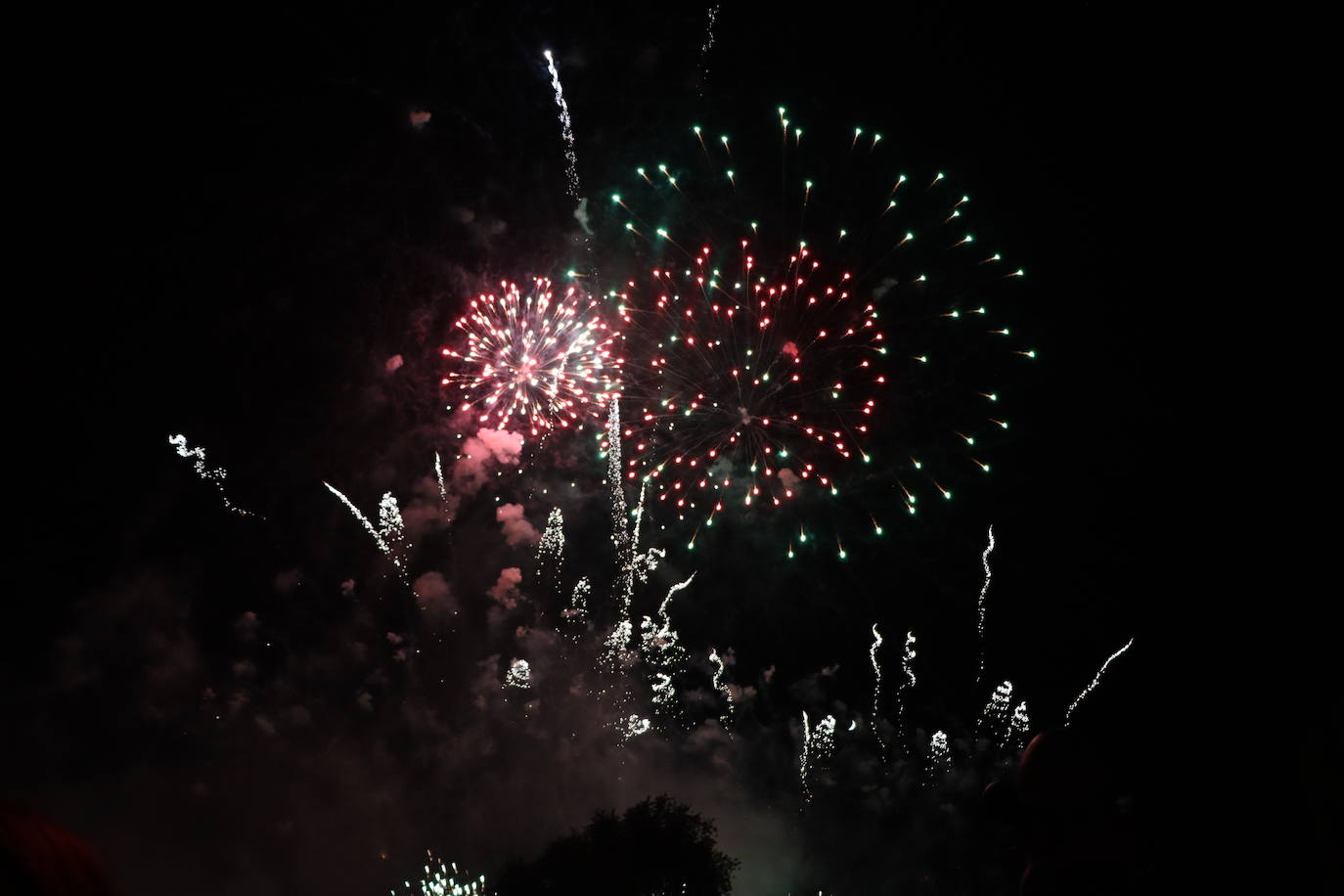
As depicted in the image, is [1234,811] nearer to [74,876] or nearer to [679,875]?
[74,876]

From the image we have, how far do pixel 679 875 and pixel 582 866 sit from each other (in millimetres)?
3199

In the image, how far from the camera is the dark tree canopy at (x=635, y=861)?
26.8 meters

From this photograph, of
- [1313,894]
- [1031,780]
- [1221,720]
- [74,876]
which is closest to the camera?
[74,876]

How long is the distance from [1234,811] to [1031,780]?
9.79ft

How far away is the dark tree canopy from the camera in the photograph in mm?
26812

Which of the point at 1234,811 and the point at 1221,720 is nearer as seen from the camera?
the point at 1234,811

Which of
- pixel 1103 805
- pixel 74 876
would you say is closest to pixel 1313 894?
pixel 1103 805

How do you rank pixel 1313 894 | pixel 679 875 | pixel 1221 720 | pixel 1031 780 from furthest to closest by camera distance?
pixel 679 875, pixel 1221 720, pixel 1313 894, pixel 1031 780

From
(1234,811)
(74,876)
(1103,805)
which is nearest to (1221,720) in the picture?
(1234,811)

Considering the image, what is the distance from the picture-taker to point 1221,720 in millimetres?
5406

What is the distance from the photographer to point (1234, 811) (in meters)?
4.87

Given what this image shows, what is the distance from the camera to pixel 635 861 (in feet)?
89.2

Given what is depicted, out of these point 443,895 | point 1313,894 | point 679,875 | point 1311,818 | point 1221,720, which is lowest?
point 1313,894

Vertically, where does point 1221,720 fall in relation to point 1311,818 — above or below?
above
